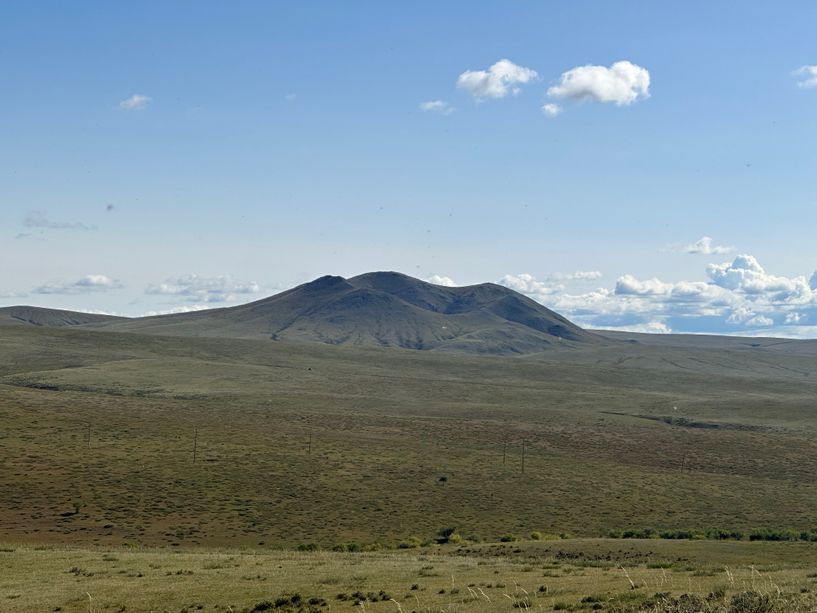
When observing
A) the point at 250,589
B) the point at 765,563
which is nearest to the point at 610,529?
the point at 765,563

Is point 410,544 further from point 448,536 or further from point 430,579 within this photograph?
point 430,579

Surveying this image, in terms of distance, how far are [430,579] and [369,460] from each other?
41173 millimetres

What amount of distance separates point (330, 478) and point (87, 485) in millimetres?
15360

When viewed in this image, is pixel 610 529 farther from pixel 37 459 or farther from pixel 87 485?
pixel 37 459

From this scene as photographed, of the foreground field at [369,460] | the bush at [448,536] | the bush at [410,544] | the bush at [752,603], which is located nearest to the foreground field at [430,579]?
the bush at [752,603]

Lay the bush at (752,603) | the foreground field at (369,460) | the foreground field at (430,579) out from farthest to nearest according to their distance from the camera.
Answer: the foreground field at (369,460), the foreground field at (430,579), the bush at (752,603)

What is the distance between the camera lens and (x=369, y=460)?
66438 millimetres

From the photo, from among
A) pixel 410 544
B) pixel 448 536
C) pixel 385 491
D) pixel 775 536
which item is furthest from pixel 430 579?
pixel 385 491

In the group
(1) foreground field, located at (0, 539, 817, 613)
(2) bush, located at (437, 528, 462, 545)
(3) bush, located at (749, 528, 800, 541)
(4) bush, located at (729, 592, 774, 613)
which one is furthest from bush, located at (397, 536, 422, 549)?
(4) bush, located at (729, 592, 774, 613)

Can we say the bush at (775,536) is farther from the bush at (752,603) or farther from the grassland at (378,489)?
the bush at (752,603)

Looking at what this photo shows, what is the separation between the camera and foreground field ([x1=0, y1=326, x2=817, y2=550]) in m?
49.1

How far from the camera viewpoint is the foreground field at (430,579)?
785 inches

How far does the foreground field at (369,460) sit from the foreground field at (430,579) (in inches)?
440

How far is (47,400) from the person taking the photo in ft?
278
